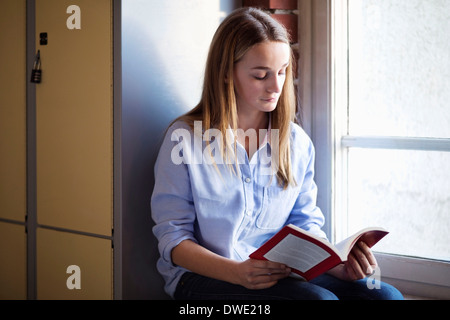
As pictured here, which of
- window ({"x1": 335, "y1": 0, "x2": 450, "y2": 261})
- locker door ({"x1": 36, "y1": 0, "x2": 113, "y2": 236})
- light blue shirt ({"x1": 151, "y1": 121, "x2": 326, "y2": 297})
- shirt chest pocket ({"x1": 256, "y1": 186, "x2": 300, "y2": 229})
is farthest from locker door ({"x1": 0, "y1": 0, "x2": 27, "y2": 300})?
window ({"x1": 335, "y1": 0, "x2": 450, "y2": 261})

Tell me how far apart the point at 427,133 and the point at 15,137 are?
1557 millimetres

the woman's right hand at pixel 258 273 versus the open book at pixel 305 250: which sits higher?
the open book at pixel 305 250

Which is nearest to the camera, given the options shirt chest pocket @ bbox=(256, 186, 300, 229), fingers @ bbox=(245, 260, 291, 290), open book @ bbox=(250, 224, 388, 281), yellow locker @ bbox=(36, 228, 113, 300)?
open book @ bbox=(250, 224, 388, 281)

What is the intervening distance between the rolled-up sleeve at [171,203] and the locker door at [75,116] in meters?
0.26

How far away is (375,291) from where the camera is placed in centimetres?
158

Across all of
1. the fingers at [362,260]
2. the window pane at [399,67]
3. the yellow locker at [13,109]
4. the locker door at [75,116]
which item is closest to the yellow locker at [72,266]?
the locker door at [75,116]

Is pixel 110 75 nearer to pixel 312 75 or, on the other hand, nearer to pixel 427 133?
pixel 312 75

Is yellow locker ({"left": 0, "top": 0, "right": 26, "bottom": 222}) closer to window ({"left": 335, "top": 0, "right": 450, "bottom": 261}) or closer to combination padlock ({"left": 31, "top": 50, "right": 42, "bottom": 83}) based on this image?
combination padlock ({"left": 31, "top": 50, "right": 42, "bottom": 83})

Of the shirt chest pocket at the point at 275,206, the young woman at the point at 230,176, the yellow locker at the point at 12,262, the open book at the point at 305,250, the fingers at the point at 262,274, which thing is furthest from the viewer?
the yellow locker at the point at 12,262

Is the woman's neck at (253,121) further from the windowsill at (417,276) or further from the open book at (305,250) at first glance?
the windowsill at (417,276)

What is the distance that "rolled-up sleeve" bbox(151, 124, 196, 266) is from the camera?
A: 1.62 m

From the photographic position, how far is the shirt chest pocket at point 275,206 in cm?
173

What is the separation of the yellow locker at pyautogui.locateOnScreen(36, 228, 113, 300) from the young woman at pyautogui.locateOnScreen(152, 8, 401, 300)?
27cm

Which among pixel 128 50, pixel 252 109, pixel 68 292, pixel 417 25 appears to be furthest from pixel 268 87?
pixel 68 292
